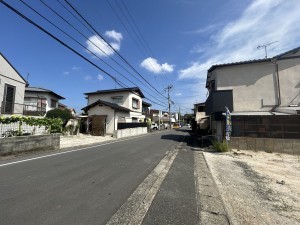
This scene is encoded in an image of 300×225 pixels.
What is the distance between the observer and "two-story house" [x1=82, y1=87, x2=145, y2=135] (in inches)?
1063

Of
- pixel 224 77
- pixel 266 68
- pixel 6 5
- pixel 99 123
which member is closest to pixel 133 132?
pixel 99 123

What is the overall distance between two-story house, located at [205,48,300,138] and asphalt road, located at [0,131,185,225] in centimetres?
918

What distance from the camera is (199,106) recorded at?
123 ft

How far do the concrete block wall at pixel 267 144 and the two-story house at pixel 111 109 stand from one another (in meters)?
17.1

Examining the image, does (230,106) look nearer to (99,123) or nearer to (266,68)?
(266,68)

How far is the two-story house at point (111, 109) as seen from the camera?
1063 inches

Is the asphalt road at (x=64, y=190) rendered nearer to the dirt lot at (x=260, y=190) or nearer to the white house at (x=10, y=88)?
the dirt lot at (x=260, y=190)

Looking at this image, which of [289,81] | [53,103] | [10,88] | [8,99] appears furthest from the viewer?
[53,103]

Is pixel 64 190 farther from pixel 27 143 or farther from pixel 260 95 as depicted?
pixel 260 95

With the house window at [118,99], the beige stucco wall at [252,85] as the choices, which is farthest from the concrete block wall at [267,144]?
the house window at [118,99]

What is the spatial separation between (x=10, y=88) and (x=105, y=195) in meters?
16.8


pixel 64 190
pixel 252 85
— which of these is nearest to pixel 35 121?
pixel 64 190

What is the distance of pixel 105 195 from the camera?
503 centimetres

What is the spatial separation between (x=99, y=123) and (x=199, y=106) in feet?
63.1
